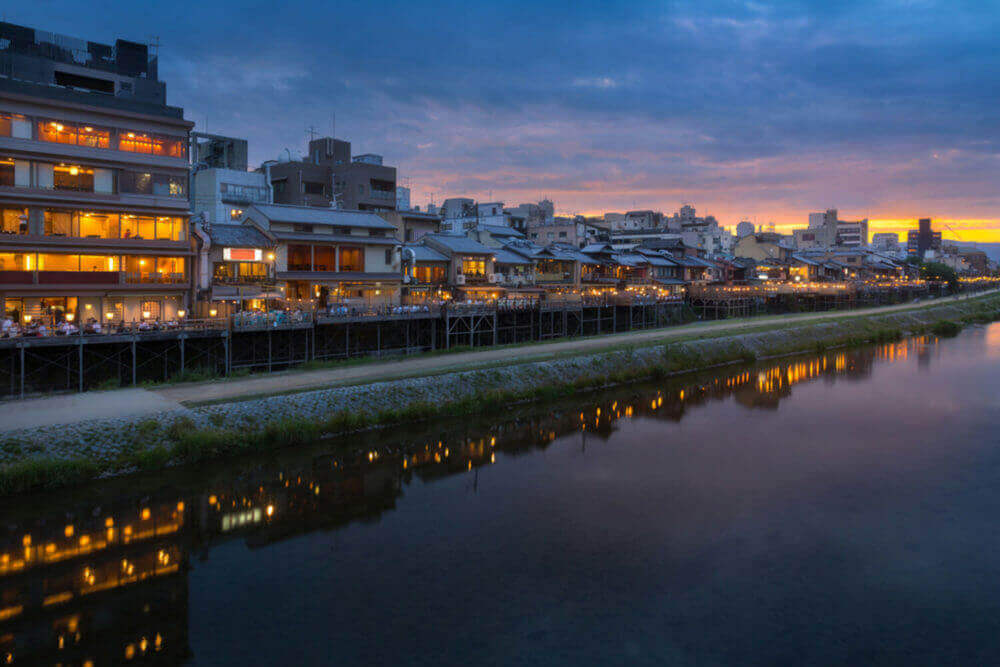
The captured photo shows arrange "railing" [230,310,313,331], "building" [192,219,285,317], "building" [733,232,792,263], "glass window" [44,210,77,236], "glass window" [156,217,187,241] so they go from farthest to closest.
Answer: "building" [733,232,792,263] → "building" [192,219,285,317] → "glass window" [156,217,187,241] → "railing" [230,310,313,331] → "glass window" [44,210,77,236]

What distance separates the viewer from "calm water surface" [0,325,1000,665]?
11.6 metres

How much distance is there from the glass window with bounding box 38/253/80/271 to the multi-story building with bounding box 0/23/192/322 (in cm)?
4

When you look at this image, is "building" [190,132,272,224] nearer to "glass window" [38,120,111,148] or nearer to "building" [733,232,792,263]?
"glass window" [38,120,111,148]

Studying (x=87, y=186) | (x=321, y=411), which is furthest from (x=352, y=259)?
(x=321, y=411)

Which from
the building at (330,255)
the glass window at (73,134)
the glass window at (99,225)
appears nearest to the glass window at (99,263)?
the glass window at (99,225)

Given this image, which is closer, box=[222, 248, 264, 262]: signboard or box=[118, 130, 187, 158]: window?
box=[118, 130, 187, 158]: window

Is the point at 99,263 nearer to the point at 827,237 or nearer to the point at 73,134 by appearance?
the point at 73,134

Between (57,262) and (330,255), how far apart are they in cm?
1496

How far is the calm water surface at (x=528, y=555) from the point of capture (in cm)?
1165

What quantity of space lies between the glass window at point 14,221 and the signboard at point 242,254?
9.16m

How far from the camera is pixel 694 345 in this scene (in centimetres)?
4194

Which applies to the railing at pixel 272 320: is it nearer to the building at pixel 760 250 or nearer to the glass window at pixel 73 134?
the glass window at pixel 73 134

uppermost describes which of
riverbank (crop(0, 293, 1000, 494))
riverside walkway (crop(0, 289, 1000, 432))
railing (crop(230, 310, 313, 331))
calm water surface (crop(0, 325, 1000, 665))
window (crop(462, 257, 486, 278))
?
window (crop(462, 257, 486, 278))

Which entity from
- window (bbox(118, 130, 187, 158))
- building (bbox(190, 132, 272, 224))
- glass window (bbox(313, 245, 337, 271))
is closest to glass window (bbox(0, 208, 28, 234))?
window (bbox(118, 130, 187, 158))
